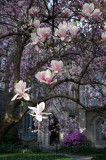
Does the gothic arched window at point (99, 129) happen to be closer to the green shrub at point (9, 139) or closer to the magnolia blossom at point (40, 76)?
the green shrub at point (9, 139)

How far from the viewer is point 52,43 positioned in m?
3.68

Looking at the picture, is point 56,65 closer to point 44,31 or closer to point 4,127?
point 44,31

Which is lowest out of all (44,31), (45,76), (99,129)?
(99,129)

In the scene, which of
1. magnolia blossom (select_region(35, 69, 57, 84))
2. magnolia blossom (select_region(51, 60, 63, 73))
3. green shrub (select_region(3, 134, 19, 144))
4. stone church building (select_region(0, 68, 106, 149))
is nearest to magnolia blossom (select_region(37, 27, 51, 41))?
magnolia blossom (select_region(51, 60, 63, 73))

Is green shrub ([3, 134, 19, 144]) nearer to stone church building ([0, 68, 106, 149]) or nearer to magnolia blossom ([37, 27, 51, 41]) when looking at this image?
stone church building ([0, 68, 106, 149])

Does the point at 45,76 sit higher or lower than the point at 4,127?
higher

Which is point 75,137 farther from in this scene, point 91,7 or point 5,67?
point 91,7

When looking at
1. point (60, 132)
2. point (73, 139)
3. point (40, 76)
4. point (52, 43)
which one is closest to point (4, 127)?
point (52, 43)

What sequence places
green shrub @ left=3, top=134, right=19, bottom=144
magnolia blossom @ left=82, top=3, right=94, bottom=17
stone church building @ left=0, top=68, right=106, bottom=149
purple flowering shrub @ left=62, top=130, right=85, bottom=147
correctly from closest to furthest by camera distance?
magnolia blossom @ left=82, top=3, right=94, bottom=17 < purple flowering shrub @ left=62, top=130, right=85, bottom=147 < stone church building @ left=0, top=68, right=106, bottom=149 < green shrub @ left=3, top=134, right=19, bottom=144

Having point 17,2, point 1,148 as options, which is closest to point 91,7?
point 17,2

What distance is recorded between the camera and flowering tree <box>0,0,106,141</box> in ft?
A: 8.54

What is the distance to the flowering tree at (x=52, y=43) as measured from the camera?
8.54ft

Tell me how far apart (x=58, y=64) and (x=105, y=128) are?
359 inches

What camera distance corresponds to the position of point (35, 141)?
1853cm
